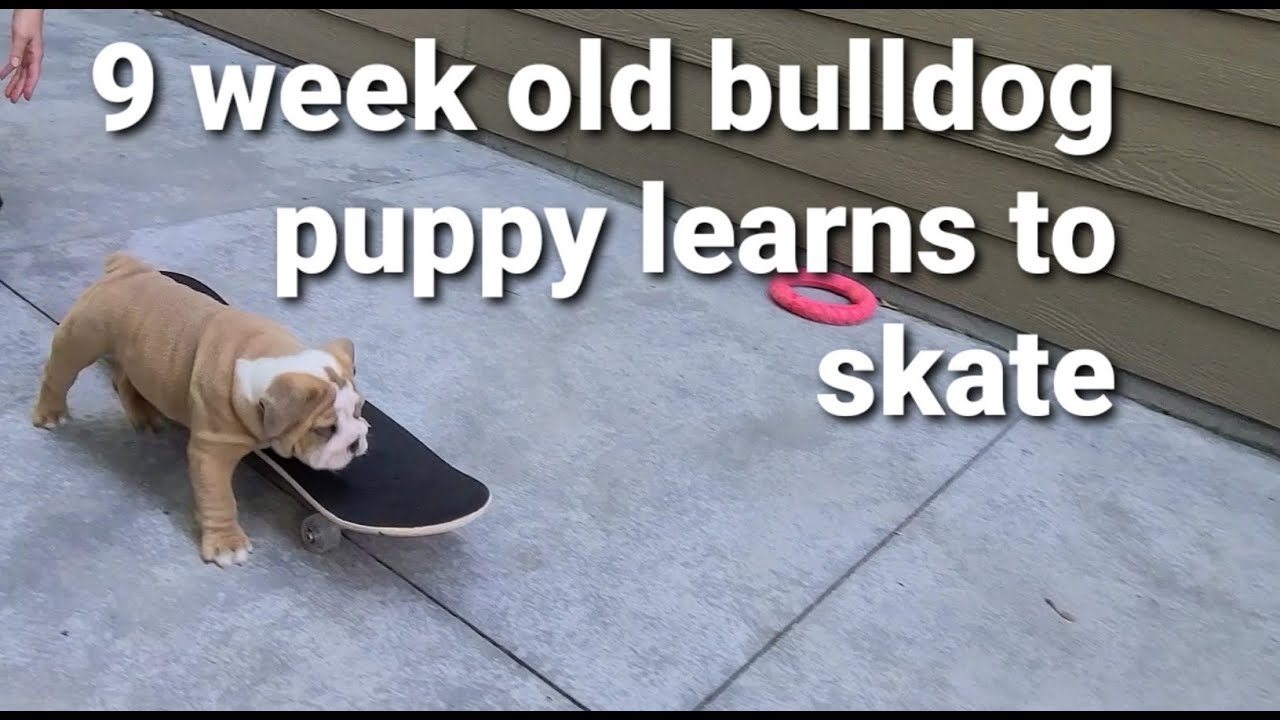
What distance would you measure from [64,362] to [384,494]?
0.62 m

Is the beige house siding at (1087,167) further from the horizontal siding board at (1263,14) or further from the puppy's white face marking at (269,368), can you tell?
the puppy's white face marking at (269,368)

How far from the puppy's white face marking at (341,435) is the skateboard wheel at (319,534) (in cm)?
13

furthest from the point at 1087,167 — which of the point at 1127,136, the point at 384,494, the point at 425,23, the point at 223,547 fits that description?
the point at 425,23

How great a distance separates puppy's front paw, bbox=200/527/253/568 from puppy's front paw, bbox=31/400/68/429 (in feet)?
1.50

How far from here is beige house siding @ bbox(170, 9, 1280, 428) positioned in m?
2.54

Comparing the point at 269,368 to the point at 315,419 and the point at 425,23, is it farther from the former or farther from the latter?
the point at 425,23

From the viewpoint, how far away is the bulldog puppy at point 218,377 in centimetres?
166

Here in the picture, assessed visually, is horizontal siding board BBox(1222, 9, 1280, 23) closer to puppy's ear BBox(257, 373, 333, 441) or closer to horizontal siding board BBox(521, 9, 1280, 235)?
horizontal siding board BBox(521, 9, 1280, 235)

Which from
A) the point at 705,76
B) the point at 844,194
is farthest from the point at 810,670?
the point at 705,76

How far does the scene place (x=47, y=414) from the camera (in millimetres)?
2012

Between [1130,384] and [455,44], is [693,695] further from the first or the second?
[455,44]

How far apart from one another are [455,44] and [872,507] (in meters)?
2.53

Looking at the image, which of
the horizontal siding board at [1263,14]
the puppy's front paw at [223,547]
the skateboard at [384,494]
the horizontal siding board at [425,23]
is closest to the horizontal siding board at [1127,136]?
the horizontal siding board at [1263,14]

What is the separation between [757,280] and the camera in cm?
323
